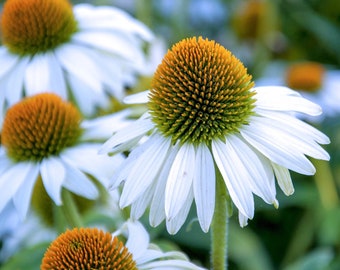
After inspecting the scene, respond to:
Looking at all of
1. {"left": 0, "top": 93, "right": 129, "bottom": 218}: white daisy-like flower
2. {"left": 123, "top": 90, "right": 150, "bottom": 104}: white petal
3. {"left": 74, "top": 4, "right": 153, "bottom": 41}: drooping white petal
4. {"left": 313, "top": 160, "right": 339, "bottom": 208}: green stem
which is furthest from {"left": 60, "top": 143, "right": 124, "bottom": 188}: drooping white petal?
{"left": 313, "top": 160, "right": 339, "bottom": 208}: green stem

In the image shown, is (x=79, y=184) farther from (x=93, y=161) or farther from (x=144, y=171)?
(x=144, y=171)

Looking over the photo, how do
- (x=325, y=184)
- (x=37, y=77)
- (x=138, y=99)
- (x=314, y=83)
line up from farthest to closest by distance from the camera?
(x=314, y=83), (x=325, y=184), (x=37, y=77), (x=138, y=99)

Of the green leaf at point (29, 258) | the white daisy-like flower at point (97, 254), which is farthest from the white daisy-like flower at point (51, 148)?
the white daisy-like flower at point (97, 254)

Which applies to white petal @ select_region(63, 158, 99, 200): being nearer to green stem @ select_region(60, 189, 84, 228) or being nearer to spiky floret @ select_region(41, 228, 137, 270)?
green stem @ select_region(60, 189, 84, 228)

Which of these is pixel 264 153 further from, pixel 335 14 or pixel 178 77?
pixel 335 14

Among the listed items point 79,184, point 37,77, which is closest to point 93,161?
point 79,184

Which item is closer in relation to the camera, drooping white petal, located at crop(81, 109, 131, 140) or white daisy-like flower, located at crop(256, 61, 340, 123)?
drooping white petal, located at crop(81, 109, 131, 140)
